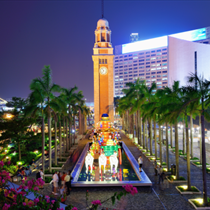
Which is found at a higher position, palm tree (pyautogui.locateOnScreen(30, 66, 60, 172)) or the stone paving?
palm tree (pyautogui.locateOnScreen(30, 66, 60, 172))

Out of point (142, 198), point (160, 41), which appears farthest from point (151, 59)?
point (142, 198)

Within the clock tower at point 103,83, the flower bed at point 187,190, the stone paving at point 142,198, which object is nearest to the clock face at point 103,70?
the clock tower at point 103,83

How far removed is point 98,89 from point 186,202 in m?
36.5

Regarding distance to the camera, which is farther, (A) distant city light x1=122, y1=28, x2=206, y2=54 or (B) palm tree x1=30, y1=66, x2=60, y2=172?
(A) distant city light x1=122, y1=28, x2=206, y2=54

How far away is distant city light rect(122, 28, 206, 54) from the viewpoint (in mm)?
94188

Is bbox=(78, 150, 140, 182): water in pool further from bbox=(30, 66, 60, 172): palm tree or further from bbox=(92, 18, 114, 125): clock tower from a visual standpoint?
bbox=(92, 18, 114, 125): clock tower

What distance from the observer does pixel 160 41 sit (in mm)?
114750

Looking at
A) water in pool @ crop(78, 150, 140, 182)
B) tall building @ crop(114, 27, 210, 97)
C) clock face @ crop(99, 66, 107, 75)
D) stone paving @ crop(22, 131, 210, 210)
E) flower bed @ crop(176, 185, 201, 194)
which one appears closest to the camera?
stone paving @ crop(22, 131, 210, 210)

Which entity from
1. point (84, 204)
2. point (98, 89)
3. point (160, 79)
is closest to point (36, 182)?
point (84, 204)

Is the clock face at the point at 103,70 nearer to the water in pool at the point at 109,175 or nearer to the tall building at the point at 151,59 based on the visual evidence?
the tall building at the point at 151,59

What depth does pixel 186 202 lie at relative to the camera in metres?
9.82

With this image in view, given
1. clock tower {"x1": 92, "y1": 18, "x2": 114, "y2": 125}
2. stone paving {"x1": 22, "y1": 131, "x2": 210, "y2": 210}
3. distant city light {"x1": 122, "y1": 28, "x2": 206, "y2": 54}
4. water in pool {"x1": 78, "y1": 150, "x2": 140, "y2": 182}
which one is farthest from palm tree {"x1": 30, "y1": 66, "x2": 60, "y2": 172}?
distant city light {"x1": 122, "y1": 28, "x2": 206, "y2": 54}

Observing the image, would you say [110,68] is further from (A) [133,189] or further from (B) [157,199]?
(A) [133,189]

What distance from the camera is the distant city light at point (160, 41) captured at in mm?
94188
